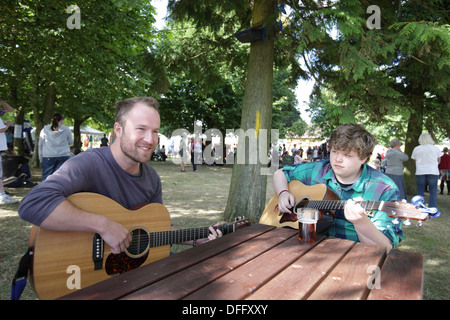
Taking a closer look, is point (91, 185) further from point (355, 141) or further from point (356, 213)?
point (355, 141)

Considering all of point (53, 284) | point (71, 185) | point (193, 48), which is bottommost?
point (53, 284)

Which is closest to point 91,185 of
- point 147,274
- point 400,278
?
point 147,274

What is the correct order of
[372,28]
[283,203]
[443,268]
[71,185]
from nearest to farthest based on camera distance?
1. [71,185]
2. [283,203]
3. [443,268]
4. [372,28]

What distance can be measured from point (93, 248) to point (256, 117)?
4.04 metres

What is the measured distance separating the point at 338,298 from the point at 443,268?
374cm

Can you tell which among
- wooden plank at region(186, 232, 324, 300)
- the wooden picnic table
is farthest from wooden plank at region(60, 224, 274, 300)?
wooden plank at region(186, 232, 324, 300)

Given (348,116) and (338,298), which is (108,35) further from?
(338,298)

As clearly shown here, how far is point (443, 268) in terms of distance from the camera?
155 inches

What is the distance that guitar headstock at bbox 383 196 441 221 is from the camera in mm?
1705

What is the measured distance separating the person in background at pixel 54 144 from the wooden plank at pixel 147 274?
6.09 metres

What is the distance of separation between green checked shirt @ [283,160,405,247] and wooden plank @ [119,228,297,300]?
Answer: 2.31 ft

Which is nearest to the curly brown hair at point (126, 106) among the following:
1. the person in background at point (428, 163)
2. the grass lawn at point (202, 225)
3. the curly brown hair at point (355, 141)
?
the curly brown hair at point (355, 141)

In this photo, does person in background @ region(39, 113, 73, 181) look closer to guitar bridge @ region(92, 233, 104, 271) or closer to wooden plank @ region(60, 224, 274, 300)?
guitar bridge @ region(92, 233, 104, 271)
